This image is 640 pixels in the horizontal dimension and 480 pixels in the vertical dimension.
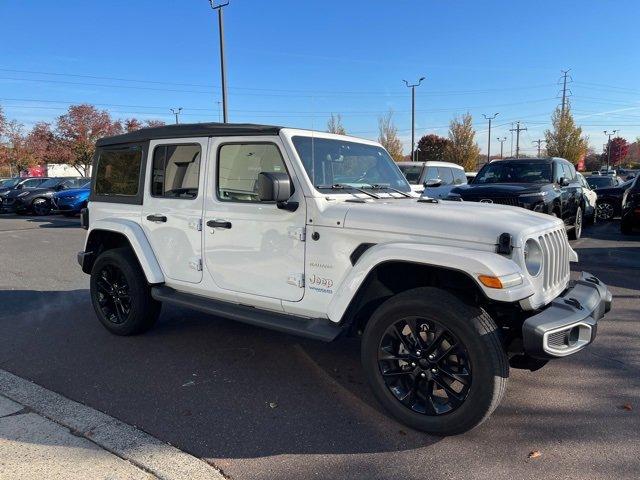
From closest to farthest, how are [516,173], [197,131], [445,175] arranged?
1. [197,131]
2. [516,173]
3. [445,175]

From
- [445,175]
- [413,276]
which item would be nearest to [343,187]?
[413,276]

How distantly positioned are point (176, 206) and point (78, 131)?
147 ft

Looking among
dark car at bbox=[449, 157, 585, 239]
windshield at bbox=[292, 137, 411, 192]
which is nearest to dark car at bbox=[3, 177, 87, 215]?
dark car at bbox=[449, 157, 585, 239]

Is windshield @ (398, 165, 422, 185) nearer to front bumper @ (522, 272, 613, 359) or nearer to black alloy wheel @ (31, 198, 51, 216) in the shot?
front bumper @ (522, 272, 613, 359)

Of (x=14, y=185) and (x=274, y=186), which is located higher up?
(x=274, y=186)

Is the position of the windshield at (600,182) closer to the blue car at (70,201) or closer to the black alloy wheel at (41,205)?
the blue car at (70,201)

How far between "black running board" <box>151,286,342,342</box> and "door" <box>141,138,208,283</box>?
169mm

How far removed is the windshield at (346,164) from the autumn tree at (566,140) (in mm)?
44138

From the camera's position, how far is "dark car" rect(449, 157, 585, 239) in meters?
8.95

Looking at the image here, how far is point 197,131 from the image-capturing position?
14.2 feet

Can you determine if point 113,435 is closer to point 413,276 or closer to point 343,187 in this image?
point 413,276

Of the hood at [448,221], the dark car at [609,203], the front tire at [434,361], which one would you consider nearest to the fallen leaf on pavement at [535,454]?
the front tire at [434,361]

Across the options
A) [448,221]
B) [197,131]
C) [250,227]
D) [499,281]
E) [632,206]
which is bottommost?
[632,206]

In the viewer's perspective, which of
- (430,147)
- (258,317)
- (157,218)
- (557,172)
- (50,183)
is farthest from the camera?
(430,147)
